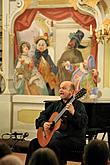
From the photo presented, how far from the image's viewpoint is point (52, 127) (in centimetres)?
526

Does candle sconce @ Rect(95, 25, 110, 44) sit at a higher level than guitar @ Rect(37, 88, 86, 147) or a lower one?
higher

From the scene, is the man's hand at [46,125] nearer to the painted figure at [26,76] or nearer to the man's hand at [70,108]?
the man's hand at [70,108]

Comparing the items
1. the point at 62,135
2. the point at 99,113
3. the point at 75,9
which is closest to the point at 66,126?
the point at 62,135

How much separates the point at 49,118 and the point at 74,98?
1.48ft

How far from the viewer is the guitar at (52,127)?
521 centimetres

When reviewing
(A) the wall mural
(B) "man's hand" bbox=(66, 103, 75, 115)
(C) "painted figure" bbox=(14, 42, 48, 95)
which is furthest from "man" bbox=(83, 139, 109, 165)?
(C) "painted figure" bbox=(14, 42, 48, 95)

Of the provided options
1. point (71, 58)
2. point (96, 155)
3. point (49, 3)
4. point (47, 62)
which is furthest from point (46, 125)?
point (49, 3)

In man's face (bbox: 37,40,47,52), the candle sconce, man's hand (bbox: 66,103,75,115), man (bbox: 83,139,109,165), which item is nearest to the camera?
man (bbox: 83,139,109,165)

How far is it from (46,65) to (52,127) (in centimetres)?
435

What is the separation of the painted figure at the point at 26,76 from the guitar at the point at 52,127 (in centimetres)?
418

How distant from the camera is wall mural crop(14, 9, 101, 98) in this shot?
29.8 feet

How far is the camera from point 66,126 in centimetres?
527

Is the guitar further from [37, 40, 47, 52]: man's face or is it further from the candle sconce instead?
[37, 40, 47, 52]: man's face

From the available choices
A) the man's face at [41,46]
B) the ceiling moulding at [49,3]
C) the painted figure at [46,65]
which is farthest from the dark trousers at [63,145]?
the ceiling moulding at [49,3]
